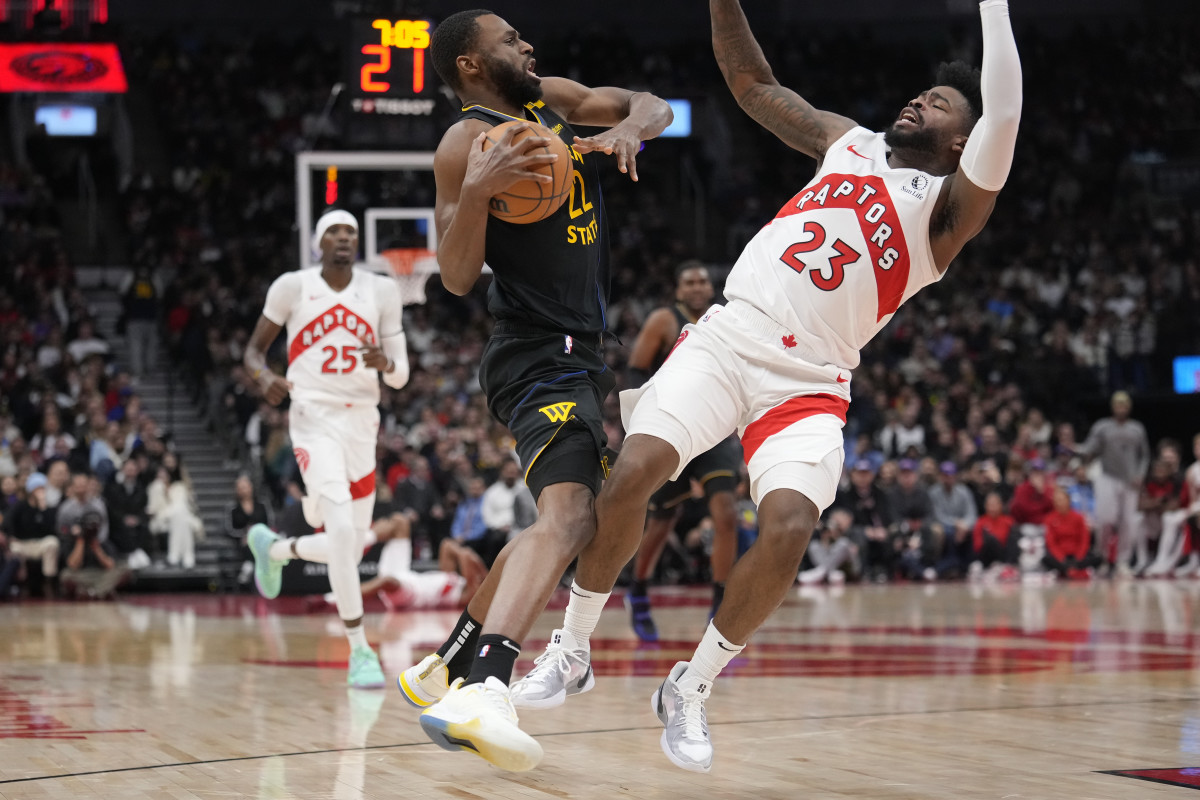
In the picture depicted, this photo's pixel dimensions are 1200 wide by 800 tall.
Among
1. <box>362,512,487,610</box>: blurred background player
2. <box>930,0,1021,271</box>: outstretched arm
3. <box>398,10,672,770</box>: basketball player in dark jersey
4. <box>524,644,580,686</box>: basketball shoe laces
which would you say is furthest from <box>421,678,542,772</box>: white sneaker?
<box>362,512,487,610</box>: blurred background player

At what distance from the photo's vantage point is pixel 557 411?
4.42m

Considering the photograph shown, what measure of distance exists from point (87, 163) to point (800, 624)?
55.3 ft

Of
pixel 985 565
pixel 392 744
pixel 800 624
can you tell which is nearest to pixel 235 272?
pixel 985 565

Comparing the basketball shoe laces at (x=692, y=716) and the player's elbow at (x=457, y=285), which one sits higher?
the player's elbow at (x=457, y=285)

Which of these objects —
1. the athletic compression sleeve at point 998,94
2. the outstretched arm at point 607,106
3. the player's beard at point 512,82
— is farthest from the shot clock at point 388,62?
the athletic compression sleeve at point 998,94

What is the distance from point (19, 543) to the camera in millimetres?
14219

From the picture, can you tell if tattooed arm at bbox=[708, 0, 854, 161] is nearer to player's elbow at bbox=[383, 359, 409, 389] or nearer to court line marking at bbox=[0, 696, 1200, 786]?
court line marking at bbox=[0, 696, 1200, 786]

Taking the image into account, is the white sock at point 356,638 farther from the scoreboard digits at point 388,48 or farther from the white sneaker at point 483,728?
the scoreboard digits at point 388,48

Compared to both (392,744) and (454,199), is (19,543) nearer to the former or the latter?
(392,744)

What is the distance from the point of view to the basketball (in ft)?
14.0

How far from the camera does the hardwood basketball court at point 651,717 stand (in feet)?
14.2

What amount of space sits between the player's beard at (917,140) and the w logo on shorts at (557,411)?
1.39 meters

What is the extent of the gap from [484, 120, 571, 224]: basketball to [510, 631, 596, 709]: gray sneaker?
4.40 feet

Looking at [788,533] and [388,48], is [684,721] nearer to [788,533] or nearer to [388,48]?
[788,533]
